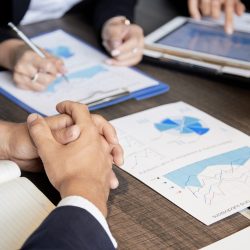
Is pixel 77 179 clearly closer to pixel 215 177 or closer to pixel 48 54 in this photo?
pixel 215 177

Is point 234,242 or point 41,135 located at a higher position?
point 41,135

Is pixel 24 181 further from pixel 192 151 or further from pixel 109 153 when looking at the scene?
pixel 192 151

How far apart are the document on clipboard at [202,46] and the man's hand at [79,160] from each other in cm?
47

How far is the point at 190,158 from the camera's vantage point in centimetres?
101

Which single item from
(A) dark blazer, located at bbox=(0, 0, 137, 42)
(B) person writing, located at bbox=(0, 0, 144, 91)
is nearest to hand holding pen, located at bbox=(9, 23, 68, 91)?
(B) person writing, located at bbox=(0, 0, 144, 91)

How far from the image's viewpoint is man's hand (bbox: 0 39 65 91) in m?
1.26

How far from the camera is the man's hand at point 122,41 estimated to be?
4.58 feet

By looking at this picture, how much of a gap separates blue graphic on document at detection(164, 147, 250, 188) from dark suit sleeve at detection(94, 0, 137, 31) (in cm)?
67

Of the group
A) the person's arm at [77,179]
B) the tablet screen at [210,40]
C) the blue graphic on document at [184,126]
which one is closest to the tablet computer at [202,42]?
the tablet screen at [210,40]

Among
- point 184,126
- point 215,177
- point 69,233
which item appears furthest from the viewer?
point 184,126

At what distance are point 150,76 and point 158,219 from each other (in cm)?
55

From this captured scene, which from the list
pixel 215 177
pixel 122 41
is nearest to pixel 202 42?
pixel 122 41

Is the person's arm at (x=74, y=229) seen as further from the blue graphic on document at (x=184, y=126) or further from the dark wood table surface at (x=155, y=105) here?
the blue graphic on document at (x=184, y=126)

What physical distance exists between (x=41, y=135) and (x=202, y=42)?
660 millimetres
